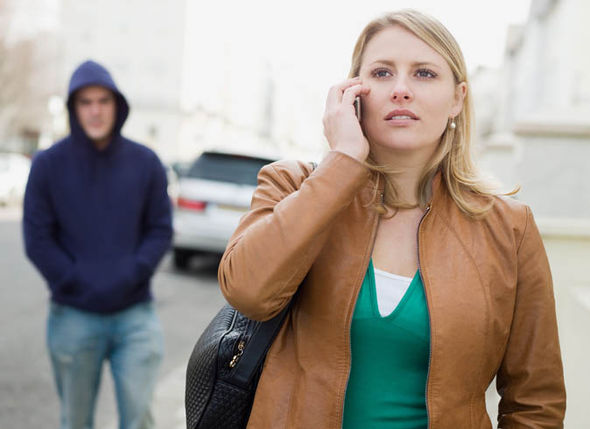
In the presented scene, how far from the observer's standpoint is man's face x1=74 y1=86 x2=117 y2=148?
10.4ft

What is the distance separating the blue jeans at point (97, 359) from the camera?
3.02 meters

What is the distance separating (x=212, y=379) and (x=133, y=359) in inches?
61.6

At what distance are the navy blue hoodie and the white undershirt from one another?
1.77 metres

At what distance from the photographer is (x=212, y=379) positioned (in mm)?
1636

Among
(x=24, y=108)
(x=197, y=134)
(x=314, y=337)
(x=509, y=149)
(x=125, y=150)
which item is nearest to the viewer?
(x=314, y=337)

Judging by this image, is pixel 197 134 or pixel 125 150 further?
pixel 197 134

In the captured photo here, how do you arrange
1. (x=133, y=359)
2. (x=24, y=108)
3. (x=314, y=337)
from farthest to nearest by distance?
(x=24, y=108) → (x=133, y=359) → (x=314, y=337)

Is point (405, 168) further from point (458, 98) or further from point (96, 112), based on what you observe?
point (96, 112)

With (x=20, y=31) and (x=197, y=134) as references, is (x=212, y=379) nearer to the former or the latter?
(x=20, y=31)

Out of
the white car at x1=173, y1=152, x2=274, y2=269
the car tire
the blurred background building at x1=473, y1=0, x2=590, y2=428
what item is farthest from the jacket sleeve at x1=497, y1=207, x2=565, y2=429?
the car tire

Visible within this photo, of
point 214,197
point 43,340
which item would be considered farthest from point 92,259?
point 214,197

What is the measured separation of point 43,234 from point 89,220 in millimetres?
222

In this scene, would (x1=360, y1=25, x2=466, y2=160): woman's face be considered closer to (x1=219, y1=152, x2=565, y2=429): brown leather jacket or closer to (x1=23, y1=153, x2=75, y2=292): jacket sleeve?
(x1=219, y1=152, x2=565, y2=429): brown leather jacket

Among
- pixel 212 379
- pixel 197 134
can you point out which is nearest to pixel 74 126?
pixel 212 379
